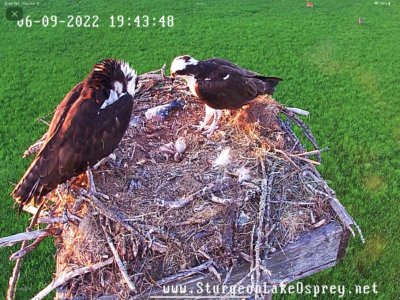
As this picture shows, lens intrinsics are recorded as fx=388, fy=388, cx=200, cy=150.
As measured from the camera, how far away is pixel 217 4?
1409cm

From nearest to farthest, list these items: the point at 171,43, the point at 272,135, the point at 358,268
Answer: the point at 272,135, the point at 358,268, the point at 171,43

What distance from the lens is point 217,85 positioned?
3.72 metres

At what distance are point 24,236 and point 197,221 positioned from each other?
1086 mm

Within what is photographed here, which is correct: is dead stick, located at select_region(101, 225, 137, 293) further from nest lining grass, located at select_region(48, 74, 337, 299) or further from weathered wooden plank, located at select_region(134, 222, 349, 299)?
weathered wooden plank, located at select_region(134, 222, 349, 299)

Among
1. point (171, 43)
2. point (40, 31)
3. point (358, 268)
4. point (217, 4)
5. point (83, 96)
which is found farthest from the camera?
point (217, 4)

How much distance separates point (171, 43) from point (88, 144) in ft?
27.9

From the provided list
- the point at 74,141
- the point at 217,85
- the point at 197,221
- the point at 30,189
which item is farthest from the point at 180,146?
the point at 30,189

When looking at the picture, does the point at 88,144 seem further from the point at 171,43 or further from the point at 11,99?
the point at 171,43

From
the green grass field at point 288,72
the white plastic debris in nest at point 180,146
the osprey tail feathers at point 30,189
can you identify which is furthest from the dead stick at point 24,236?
the green grass field at point 288,72

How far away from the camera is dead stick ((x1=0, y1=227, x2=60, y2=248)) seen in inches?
91.4

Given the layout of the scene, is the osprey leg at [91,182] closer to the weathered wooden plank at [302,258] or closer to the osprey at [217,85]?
the weathered wooden plank at [302,258]

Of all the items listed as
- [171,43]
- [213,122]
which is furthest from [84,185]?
[171,43]

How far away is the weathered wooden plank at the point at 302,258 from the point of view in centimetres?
251

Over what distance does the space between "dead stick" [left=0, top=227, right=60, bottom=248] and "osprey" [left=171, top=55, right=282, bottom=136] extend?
66.6 inches
